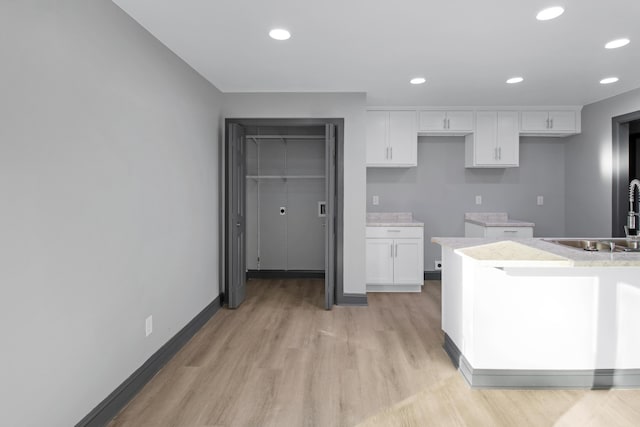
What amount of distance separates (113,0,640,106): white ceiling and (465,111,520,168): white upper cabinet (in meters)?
0.71

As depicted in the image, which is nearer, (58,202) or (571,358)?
(58,202)

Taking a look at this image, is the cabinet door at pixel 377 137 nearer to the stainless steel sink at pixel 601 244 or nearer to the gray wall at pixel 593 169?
the stainless steel sink at pixel 601 244

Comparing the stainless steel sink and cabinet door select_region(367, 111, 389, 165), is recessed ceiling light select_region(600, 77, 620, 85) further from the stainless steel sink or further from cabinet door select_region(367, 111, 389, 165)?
cabinet door select_region(367, 111, 389, 165)

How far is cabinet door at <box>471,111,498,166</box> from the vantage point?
194 inches

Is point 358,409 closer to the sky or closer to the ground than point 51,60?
closer to the ground

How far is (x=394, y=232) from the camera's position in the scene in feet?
15.6

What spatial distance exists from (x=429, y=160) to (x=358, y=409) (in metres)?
3.88

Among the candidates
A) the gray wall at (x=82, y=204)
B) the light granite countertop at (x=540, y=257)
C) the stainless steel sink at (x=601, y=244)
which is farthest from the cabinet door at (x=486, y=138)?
the gray wall at (x=82, y=204)

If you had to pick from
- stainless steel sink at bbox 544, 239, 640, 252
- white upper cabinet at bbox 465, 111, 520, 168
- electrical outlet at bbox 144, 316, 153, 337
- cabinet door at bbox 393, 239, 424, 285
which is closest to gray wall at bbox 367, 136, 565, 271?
white upper cabinet at bbox 465, 111, 520, 168

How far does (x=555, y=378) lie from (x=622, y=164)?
3115 mm

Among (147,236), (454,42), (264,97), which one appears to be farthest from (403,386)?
(264,97)

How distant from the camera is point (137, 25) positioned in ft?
8.22

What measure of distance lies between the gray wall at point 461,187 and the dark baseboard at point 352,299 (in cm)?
152

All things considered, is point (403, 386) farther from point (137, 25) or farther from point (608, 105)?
point (608, 105)
